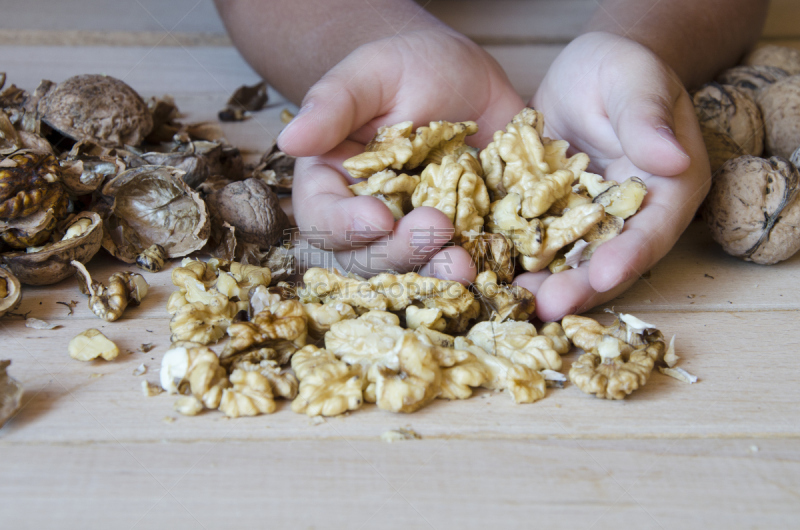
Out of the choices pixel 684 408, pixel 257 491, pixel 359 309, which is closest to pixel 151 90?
pixel 359 309

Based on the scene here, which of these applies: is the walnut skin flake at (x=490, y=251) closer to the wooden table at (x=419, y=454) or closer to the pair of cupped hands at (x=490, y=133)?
the pair of cupped hands at (x=490, y=133)

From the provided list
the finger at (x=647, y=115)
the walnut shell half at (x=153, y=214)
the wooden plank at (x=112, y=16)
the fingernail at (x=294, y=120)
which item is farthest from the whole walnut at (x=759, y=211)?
the wooden plank at (x=112, y=16)

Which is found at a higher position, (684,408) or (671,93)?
(671,93)

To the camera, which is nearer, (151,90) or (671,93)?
(671,93)

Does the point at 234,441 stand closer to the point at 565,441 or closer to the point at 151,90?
the point at 565,441


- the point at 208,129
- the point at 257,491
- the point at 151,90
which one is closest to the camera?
the point at 257,491

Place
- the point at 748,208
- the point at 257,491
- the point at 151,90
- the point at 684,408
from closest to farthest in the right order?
the point at 257,491 < the point at 684,408 < the point at 748,208 < the point at 151,90

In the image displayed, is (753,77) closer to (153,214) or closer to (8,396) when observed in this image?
(153,214)
